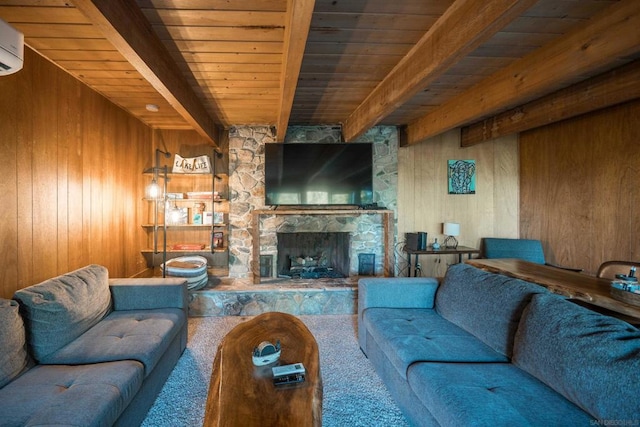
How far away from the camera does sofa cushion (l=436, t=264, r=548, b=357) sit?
1662 mm

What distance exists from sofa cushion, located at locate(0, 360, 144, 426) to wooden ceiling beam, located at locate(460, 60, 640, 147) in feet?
12.8

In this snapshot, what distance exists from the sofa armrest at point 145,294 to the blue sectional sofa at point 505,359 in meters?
1.54

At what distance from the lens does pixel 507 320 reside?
167 cm

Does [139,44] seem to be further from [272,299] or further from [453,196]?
[453,196]

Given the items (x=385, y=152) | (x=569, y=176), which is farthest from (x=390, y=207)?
(x=569, y=176)

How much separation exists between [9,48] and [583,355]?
3.07m

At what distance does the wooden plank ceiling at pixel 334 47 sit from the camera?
1.57m

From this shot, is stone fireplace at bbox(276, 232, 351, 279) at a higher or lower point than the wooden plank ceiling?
lower

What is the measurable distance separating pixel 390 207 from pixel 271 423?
3370 mm

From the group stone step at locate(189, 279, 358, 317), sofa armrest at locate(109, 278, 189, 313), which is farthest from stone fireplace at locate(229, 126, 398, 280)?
sofa armrest at locate(109, 278, 189, 313)

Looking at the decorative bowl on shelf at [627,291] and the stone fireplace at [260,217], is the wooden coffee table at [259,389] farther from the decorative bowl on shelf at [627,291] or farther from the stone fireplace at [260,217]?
the stone fireplace at [260,217]

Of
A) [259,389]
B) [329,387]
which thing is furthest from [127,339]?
[329,387]

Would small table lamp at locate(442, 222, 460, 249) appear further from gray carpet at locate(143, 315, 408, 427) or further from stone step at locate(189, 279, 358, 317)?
gray carpet at locate(143, 315, 408, 427)

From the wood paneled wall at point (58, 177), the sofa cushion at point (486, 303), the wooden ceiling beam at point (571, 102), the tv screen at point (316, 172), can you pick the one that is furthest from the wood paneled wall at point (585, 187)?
the wood paneled wall at point (58, 177)
